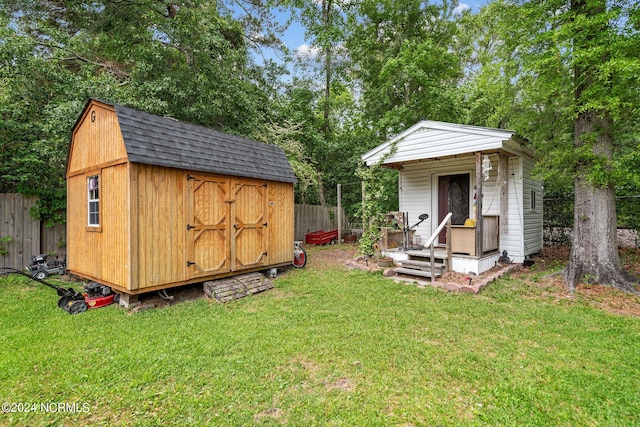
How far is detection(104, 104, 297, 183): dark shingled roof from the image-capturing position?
4.90 metres

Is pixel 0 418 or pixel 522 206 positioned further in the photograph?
pixel 522 206

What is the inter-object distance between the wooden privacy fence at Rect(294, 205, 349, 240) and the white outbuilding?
4.95 metres

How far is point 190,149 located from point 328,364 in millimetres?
4577

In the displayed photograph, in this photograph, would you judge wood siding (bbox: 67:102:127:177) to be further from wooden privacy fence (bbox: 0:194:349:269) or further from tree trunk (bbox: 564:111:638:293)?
tree trunk (bbox: 564:111:638:293)

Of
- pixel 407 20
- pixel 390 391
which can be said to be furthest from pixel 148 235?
pixel 407 20

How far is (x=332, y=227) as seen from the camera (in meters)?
14.7

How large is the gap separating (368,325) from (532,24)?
22.1ft

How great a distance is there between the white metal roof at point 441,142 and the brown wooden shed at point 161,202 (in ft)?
10.8

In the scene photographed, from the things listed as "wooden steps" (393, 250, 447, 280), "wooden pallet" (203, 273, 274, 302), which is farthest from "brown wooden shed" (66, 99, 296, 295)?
"wooden steps" (393, 250, 447, 280)

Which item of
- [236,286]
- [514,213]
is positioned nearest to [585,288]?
[514,213]

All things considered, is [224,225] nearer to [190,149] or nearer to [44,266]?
[190,149]

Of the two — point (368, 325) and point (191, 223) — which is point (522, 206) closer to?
point (368, 325)

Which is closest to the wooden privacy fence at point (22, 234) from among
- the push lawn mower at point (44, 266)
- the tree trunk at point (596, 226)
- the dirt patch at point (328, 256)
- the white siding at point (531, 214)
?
the push lawn mower at point (44, 266)

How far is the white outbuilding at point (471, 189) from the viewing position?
6613mm
